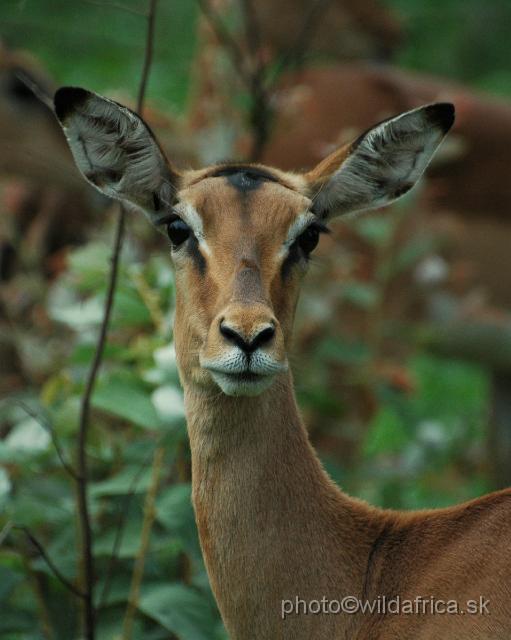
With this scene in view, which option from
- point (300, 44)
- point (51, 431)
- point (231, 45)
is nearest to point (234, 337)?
point (51, 431)

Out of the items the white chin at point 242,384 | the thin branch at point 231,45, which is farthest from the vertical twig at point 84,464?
the thin branch at point 231,45

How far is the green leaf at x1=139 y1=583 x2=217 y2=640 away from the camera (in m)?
4.35

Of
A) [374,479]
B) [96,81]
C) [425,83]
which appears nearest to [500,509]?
[374,479]

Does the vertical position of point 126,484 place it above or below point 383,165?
below

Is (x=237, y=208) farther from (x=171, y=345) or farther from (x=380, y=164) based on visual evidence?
(x=171, y=345)

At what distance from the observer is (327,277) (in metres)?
7.32

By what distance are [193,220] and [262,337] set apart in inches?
26.2

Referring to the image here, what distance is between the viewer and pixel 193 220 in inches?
155

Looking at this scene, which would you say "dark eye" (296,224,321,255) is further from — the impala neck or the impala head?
the impala neck

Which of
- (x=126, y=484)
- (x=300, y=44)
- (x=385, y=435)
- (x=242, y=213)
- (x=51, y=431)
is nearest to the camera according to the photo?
(x=242, y=213)

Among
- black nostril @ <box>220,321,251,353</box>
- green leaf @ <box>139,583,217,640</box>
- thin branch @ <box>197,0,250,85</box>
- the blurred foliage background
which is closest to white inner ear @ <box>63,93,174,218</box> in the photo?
the blurred foliage background

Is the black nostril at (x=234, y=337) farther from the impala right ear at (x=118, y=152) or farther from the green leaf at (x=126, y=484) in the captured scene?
the green leaf at (x=126, y=484)

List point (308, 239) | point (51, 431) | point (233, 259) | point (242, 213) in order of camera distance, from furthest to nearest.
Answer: point (51, 431), point (308, 239), point (242, 213), point (233, 259)

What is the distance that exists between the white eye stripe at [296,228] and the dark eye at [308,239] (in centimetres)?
3
